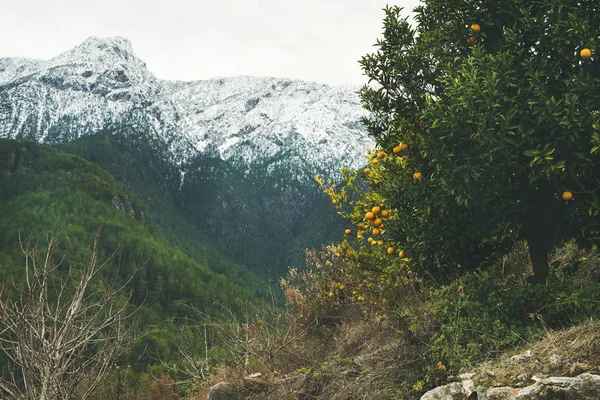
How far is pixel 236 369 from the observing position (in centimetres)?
721

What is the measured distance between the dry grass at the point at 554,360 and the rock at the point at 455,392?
0.11 m

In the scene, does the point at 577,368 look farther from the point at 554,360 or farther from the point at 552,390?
the point at 552,390

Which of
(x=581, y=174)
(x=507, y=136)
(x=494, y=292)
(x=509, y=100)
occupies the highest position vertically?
(x=509, y=100)

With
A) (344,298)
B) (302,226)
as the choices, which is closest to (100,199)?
(302,226)

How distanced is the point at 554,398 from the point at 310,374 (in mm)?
3466

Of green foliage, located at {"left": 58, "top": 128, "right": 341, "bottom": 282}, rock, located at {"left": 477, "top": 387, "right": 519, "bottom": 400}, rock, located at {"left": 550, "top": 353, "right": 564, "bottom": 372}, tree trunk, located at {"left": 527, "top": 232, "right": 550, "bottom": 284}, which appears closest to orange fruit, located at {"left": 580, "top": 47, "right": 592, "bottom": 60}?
tree trunk, located at {"left": 527, "top": 232, "right": 550, "bottom": 284}

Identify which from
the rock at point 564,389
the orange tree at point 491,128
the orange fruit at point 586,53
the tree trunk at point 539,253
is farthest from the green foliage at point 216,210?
the rock at point 564,389

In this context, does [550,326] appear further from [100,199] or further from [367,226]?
[100,199]

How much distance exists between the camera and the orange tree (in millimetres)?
4754

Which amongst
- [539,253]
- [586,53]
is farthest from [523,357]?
[586,53]

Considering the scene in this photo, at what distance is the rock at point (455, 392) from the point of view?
3.96 metres

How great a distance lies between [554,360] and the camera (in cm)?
379

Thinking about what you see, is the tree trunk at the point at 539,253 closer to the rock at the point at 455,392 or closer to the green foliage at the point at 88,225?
the rock at the point at 455,392

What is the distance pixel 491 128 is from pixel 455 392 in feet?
8.68
